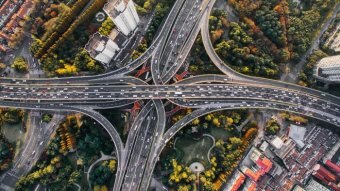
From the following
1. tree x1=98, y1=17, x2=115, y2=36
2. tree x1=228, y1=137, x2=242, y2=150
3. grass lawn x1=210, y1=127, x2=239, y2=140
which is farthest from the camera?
grass lawn x1=210, y1=127, x2=239, y2=140

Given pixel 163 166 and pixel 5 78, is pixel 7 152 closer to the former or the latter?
pixel 5 78

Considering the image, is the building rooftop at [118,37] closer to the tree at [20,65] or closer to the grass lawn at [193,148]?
the tree at [20,65]

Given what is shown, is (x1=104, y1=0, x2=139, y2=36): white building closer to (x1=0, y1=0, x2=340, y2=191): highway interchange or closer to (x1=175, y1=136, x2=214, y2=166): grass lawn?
(x1=0, y1=0, x2=340, y2=191): highway interchange

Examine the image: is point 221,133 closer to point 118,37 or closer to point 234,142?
point 234,142

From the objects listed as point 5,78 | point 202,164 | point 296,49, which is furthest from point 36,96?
point 296,49

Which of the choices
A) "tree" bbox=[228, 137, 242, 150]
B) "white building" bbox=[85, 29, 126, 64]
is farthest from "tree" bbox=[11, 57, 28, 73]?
"tree" bbox=[228, 137, 242, 150]
